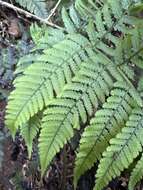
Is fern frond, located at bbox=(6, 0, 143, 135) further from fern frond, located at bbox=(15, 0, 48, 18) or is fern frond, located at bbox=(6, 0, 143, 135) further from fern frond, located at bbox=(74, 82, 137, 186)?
fern frond, located at bbox=(15, 0, 48, 18)

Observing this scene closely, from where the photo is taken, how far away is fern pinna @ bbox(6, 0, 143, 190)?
1.54m

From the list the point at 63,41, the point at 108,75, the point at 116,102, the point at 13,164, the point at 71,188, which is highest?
the point at 63,41

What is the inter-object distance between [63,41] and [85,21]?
0.21 m

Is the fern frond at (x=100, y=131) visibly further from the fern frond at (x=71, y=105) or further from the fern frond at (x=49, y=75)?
the fern frond at (x=49, y=75)

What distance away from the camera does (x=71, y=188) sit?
2730mm

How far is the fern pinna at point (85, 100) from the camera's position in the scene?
1.54m

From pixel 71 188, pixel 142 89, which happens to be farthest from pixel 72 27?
pixel 71 188

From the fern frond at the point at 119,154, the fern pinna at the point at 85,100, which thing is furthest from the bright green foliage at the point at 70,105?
the fern frond at the point at 119,154

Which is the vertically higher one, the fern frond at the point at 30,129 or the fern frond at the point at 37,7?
the fern frond at the point at 37,7

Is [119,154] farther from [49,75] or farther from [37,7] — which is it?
[37,7]

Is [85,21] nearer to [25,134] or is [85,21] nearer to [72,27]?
[72,27]

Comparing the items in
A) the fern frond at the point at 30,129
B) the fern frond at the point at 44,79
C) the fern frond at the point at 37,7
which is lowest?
the fern frond at the point at 30,129

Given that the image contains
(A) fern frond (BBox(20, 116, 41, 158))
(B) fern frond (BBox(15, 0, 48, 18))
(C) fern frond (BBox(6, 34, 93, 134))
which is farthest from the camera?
(B) fern frond (BBox(15, 0, 48, 18))

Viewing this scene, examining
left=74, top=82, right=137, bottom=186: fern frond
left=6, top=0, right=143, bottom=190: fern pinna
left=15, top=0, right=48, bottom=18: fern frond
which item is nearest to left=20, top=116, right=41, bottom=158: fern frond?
left=6, top=0, right=143, bottom=190: fern pinna
